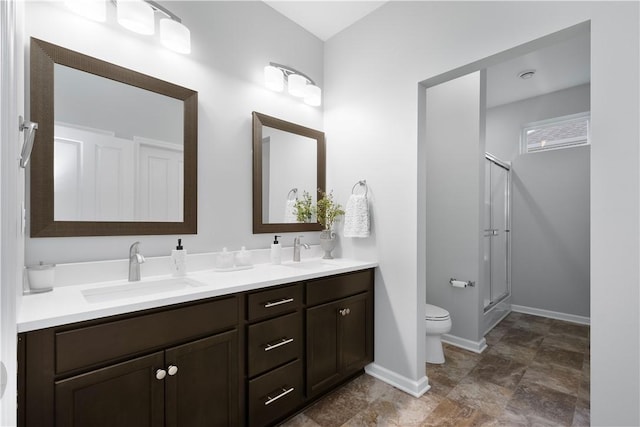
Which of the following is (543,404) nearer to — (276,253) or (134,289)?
(276,253)

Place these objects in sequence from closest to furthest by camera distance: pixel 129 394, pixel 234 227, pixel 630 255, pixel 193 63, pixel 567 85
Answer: pixel 129 394 → pixel 630 255 → pixel 193 63 → pixel 234 227 → pixel 567 85

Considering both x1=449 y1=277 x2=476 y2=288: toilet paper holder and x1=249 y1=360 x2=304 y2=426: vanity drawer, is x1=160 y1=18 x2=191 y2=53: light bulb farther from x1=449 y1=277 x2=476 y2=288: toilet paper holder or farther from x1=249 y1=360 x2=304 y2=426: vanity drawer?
x1=449 y1=277 x2=476 y2=288: toilet paper holder

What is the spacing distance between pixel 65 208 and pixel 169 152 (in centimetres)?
57

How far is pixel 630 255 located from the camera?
4.23ft

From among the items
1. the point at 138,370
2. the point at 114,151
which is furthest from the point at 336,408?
the point at 114,151

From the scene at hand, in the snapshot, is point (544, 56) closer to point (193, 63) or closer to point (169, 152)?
point (193, 63)

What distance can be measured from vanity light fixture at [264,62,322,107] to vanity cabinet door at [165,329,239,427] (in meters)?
1.69

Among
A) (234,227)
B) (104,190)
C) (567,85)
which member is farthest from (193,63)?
(567,85)

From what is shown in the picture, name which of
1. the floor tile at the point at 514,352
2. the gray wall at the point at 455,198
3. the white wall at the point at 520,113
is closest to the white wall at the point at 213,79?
the gray wall at the point at 455,198

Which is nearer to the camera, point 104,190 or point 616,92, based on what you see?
point 616,92

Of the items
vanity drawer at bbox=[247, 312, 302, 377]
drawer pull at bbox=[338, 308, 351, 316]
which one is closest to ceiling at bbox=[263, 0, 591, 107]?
drawer pull at bbox=[338, 308, 351, 316]

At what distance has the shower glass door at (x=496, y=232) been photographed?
3145 mm

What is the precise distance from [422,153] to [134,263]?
5.93 feet

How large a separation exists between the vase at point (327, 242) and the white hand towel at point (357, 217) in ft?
0.55
